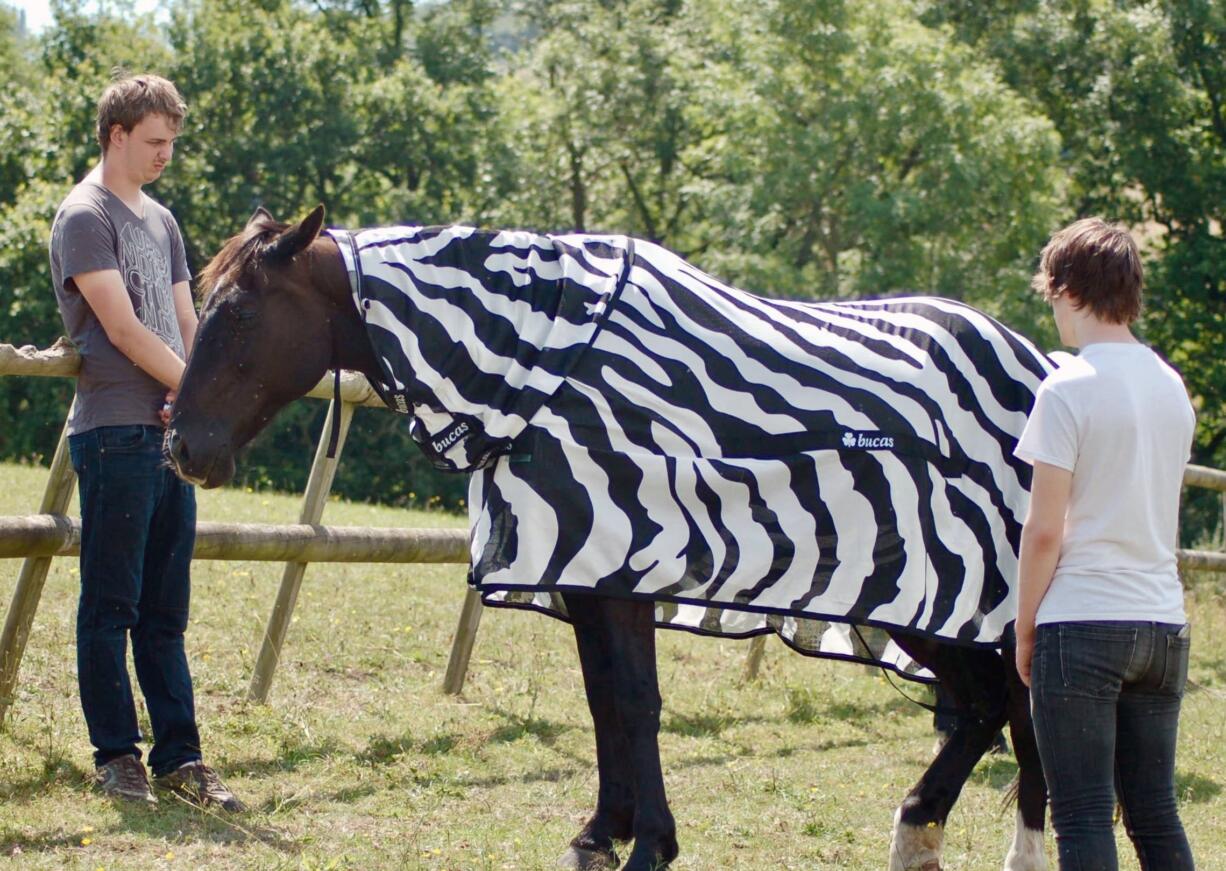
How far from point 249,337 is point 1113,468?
2.33m

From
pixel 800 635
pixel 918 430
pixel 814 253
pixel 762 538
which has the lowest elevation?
pixel 800 635

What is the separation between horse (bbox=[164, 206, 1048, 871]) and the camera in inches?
141

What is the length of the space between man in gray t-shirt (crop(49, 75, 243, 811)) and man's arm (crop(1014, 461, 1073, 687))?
2.44 m

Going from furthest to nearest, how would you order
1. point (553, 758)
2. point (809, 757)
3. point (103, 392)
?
point (809, 757) → point (553, 758) → point (103, 392)

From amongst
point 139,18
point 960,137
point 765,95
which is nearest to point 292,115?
point 139,18

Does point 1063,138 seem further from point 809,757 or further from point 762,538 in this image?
point 762,538

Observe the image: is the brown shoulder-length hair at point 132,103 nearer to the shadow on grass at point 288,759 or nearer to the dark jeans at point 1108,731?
the shadow on grass at point 288,759

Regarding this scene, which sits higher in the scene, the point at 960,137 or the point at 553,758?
the point at 960,137

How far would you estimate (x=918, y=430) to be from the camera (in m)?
3.78

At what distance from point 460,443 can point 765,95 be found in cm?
1825

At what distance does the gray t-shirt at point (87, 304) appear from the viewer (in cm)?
400

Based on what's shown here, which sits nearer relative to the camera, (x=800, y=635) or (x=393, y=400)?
(x=393, y=400)

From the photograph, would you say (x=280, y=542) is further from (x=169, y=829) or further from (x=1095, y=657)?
(x=1095, y=657)

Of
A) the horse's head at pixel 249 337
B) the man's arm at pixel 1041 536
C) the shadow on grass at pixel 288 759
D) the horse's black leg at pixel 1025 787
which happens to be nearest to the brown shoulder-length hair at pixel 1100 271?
the man's arm at pixel 1041 536
